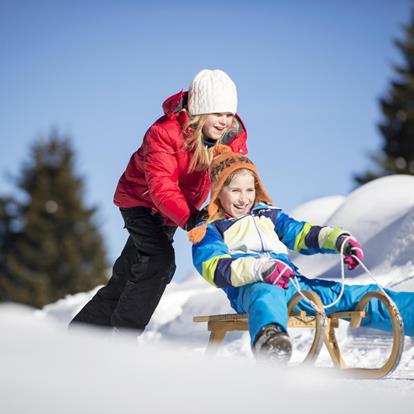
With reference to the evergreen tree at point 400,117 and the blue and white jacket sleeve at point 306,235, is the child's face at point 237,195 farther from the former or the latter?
the evergreen tree at point 400,117

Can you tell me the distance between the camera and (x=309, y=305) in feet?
12.2

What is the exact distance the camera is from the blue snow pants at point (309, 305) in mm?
3229

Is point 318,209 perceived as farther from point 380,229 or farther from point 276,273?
point 276,273

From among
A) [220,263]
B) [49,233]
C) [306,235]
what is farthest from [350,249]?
[49,233]

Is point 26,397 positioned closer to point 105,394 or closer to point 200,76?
point 105,394

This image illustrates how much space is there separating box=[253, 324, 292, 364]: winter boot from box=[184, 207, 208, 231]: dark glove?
1.02 m

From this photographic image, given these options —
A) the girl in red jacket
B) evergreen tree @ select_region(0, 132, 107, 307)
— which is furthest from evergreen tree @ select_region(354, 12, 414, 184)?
the girl in red jacket

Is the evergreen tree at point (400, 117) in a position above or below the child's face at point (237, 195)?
below

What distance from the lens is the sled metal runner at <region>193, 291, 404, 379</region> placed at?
3.26 metres

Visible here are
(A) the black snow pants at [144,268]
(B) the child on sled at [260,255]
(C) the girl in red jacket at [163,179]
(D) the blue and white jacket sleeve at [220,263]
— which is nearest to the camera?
(B) the child on sled at [260,255]

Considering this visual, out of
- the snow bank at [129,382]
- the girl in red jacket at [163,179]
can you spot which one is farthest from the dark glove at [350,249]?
the snow bank at [129,382]

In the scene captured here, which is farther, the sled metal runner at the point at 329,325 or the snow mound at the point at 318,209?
the snow mound at the point at 318,209

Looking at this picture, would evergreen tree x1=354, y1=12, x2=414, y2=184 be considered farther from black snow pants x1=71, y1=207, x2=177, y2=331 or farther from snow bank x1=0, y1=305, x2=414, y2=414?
snow bank x1=0, y1=305, x2=414, y2=414

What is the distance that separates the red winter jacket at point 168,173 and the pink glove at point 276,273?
0.74 m
